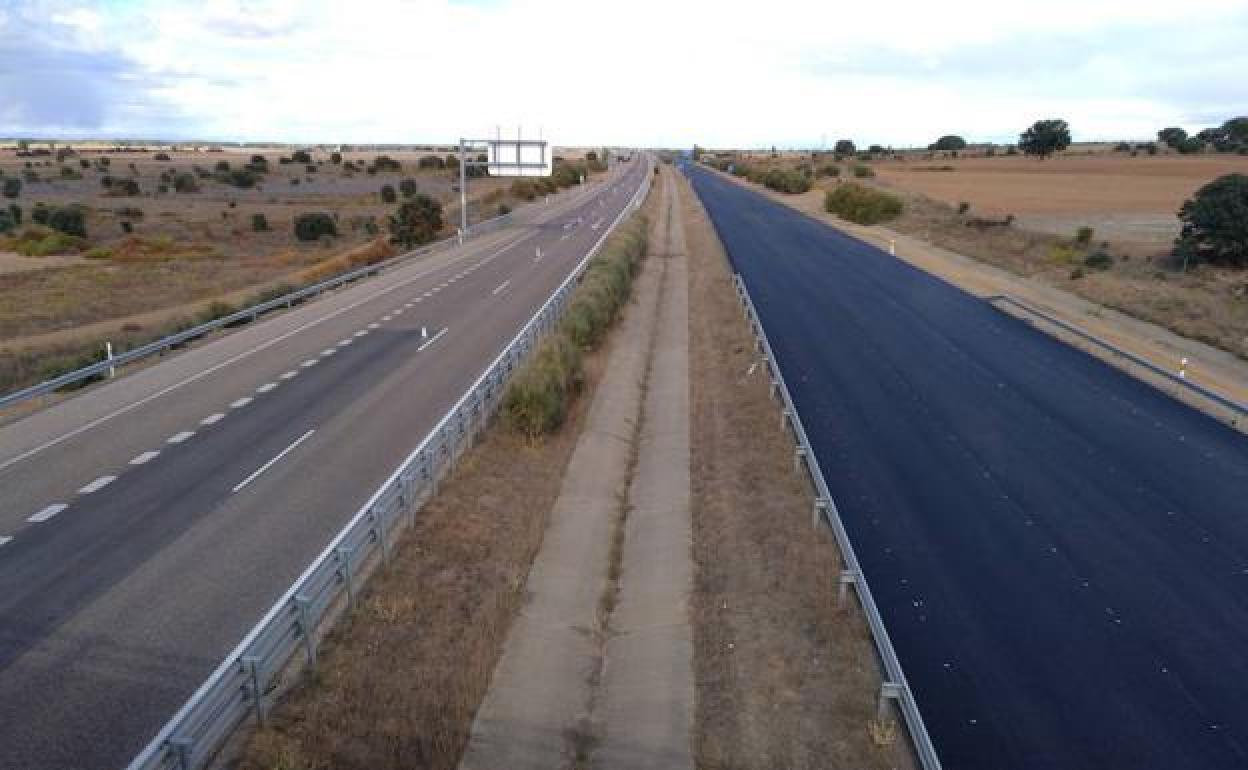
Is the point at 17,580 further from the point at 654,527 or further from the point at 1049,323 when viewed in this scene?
the point at 1049,323

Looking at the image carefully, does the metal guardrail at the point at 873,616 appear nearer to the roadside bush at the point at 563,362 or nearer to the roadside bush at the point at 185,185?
the roadside bush at the point at 563,362

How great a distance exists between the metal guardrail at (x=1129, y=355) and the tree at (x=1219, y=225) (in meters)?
14.4

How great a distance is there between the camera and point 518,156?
59.1 m

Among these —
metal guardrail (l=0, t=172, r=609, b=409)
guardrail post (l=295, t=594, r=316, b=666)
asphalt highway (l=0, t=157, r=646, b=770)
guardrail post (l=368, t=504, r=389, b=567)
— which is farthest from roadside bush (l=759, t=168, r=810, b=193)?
guardrail post (l=295, t=594, r=316, b=666)

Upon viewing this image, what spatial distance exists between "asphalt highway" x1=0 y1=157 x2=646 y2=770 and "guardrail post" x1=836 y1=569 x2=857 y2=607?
7185 mm

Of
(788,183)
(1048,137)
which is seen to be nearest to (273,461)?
(788,183)

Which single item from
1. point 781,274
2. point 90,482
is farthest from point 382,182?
point 90,482

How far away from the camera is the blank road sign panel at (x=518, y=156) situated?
5853 centimetres

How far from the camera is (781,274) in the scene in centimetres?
4231

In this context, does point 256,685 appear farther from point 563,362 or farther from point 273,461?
point 563,362

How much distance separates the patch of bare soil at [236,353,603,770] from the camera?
29.1 feet

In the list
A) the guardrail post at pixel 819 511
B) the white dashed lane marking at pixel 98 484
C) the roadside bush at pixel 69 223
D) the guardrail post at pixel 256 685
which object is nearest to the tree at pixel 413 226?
the roadside bush at pixel 69 223

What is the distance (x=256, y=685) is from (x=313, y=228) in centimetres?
5723

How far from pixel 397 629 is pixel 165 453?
8.41 metres
